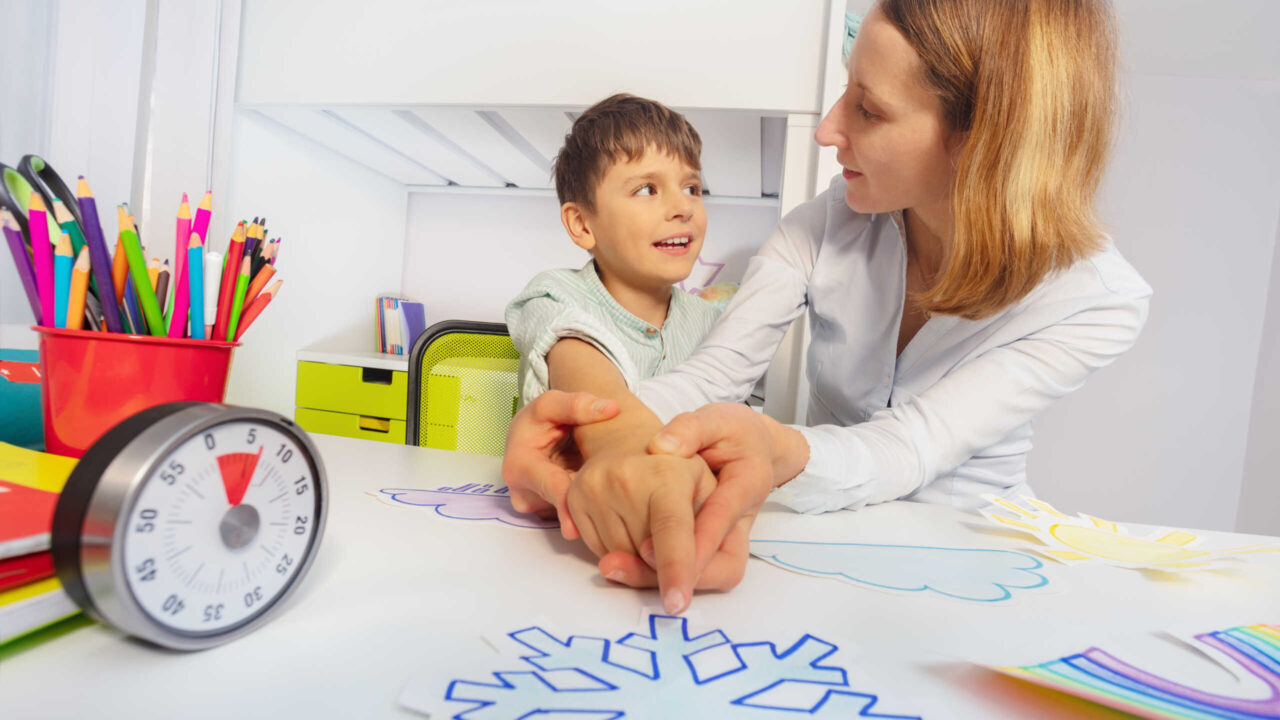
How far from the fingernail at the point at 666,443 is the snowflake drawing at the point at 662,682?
0.10 m

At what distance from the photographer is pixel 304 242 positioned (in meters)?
1.66

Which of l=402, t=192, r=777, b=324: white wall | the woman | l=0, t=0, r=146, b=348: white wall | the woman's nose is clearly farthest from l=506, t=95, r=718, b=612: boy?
l=402, t=192, r=777, b=324: white wall

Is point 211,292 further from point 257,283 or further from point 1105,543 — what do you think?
point 1105,543

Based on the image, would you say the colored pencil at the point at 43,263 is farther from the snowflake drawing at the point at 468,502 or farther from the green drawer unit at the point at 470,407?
the green drawer unit at the point at 470,407

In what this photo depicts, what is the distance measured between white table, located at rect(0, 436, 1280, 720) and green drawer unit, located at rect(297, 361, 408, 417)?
1221 millimetres

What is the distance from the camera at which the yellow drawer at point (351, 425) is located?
5.40ft

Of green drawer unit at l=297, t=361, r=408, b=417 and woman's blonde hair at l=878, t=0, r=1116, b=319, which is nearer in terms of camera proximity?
woman's blonde hair at l=878, t=0, r=1116, b=319

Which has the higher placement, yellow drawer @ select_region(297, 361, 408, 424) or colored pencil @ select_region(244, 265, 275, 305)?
colored pencil @ select_region(244, 265, 275, 305)

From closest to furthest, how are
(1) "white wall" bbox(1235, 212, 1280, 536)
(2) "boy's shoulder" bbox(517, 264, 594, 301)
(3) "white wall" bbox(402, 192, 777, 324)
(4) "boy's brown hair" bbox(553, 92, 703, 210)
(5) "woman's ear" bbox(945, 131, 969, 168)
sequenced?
1. (5) "woman's ear" bbox(945, 131, 969, 168)
2. (2) "boy's shoulder" bbox(517, 264, 594, 301)
3. (4) "boy's brown hair" bbox(553, 92, 703, 210)
4. (1) "white wall" bbox(1235, 212, 1280, 536)
5. (3) "white wall" bbox(402, 192, 777, 324)

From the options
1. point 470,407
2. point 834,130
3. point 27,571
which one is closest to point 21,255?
point 27,571

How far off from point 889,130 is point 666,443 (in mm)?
458

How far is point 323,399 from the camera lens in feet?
5.47

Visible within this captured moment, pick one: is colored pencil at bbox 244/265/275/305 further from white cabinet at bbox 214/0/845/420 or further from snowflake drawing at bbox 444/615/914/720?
white cabinet at bbox 214/0/845/420

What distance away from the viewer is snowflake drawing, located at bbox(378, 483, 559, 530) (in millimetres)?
432
